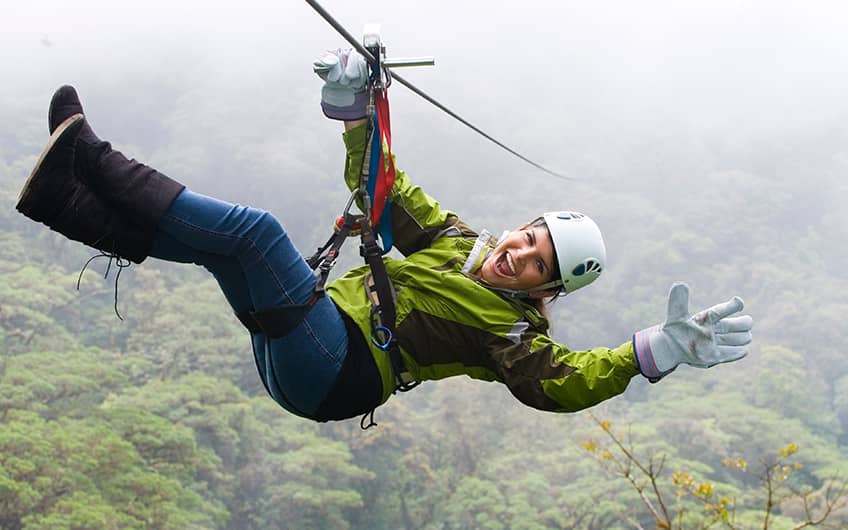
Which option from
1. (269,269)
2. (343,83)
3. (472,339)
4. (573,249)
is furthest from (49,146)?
(573,249)

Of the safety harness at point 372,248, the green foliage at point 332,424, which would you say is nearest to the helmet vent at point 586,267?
the safety harness at point 372,248

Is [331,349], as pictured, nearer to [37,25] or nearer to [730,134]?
[730,134]

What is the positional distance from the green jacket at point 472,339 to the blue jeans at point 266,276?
0.12 m

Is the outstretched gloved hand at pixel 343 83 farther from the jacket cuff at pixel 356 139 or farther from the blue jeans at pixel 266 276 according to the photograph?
the blue jeans at pixel 266 276

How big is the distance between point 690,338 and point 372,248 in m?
0.67

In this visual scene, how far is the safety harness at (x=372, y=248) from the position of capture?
190 centimetres

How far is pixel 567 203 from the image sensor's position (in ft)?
161

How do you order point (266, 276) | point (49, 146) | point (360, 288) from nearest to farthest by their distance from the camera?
1. point (49, 146)
2. point (266, 276)
3. point (360, 288)

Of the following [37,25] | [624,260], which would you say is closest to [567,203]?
[624,260]

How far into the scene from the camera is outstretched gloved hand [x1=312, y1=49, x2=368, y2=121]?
207 centimetres

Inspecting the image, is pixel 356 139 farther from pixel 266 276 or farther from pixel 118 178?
pixel 118 178

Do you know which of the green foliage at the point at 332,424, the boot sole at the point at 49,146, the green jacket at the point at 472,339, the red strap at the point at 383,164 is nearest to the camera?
the boot sole at the point at 49,146

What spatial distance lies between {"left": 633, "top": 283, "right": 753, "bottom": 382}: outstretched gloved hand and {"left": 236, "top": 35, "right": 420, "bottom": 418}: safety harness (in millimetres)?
512

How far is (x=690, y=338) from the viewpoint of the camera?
181 centimetres
